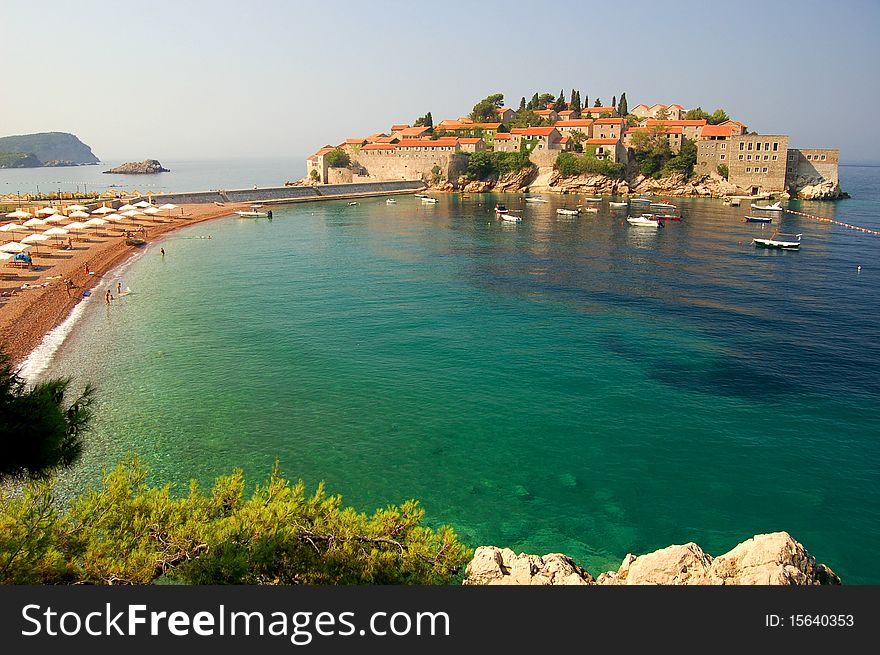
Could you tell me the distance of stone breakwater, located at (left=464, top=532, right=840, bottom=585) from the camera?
7.92 m

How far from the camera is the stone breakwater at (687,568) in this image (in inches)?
312

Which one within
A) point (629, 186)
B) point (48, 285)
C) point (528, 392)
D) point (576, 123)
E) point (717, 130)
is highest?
point (576, 123)

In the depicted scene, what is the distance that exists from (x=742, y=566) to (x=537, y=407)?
11.6 metres

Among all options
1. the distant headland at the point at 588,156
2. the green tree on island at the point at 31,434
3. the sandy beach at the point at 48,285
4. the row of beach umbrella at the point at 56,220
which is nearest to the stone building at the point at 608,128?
the distant headland at the point at 588,156

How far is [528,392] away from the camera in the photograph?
20.8 m

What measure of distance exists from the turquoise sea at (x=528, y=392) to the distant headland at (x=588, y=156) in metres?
51.3

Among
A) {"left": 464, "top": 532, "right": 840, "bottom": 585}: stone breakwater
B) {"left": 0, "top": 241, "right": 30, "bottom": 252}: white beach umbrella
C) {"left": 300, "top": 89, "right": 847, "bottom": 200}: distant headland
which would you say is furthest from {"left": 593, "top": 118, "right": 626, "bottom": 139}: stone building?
{"left": 464, "top": 532, "right": 840, "bottom": 585}: stone breakwater

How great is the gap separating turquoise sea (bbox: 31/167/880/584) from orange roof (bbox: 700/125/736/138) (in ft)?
183

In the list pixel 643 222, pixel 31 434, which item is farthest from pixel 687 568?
pixel 643 222

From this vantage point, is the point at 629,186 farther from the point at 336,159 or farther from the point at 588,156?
the point at 336,159

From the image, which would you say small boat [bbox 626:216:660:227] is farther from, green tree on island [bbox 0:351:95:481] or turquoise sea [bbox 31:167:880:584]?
green tree on island [bbox 0:351:95:481]

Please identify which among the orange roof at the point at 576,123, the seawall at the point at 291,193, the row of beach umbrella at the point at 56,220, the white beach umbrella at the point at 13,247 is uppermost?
the orange roof at the point at 576,123

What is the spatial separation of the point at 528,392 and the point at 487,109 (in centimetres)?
10689

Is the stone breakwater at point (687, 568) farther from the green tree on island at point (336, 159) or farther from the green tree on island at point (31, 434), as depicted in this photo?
the green tree on island at point (336, 159)
